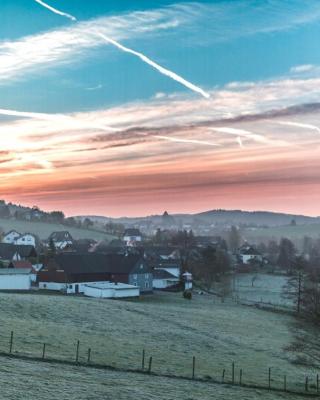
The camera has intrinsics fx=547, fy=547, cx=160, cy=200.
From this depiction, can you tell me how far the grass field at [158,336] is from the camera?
35625mm

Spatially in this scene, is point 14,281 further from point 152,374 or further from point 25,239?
point 25,239

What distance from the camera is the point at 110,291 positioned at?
7469cm

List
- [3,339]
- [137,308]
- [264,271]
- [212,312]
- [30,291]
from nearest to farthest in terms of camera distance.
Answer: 1. [3,339]
2. [137,308]
3. [212,312]
4. [30,291]
5. [264,271]

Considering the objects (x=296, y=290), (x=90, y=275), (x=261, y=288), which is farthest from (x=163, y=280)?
(x=296, y=290)

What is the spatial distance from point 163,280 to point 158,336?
165 feet

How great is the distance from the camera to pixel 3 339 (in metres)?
35.8

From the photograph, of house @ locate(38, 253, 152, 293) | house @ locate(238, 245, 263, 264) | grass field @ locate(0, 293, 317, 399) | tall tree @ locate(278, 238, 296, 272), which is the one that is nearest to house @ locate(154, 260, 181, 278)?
house @ locate(38, 253, 152, 293)

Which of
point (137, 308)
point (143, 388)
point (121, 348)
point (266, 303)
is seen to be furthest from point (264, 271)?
point (143, 388)

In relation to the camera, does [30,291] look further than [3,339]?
Yes

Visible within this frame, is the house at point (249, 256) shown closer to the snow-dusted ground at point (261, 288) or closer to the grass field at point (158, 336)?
the snow-dusted ground at point (261, 288)

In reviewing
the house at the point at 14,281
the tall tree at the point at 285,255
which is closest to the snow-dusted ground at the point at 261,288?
the tall tree at the point at 285,255

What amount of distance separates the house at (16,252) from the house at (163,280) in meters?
28.1

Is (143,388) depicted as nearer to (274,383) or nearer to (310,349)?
(274,383)

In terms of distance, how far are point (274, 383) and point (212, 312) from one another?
3325cm
